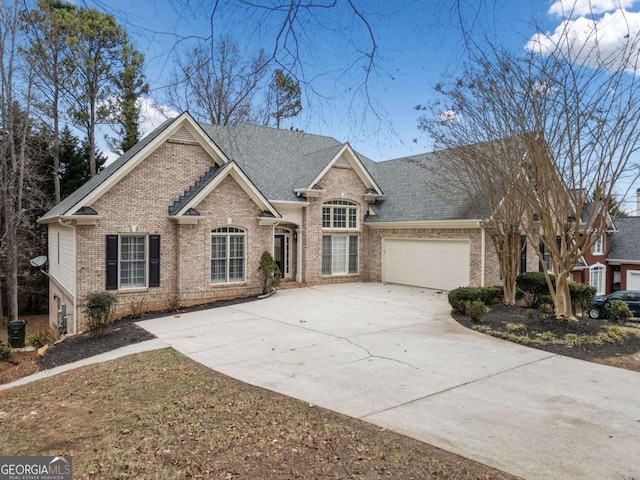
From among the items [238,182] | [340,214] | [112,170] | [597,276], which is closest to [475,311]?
[238,182]

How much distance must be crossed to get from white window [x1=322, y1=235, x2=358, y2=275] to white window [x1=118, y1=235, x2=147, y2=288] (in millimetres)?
8428

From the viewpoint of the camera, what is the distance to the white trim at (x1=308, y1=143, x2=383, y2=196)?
1986 cm

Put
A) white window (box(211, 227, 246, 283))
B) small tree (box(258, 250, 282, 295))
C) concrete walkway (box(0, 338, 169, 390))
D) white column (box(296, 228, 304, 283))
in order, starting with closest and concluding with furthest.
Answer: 1. concrete walkway (box(0, 338, 169, 390))
2. white window (box(211, 227, 246, 283))
3. small tree (box(258, 250, 282, 295))
4. white column (box(296, 228, 304, 283))

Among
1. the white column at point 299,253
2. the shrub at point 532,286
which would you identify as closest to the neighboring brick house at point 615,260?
the shrub at point 532,286

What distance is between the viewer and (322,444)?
480cm

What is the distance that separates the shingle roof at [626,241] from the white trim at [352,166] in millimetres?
17619

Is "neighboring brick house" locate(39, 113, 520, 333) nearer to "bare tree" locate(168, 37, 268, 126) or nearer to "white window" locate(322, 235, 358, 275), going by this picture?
"white window" locate(322, 235, 358, 275)

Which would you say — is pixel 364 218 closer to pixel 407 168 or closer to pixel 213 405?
pixel 407 168

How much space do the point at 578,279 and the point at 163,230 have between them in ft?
76.6

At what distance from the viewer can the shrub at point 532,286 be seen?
50.4 feet

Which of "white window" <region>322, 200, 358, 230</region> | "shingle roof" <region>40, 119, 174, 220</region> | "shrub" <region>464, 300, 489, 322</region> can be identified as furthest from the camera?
"white window" <region>322, 200, 358, 230</region>

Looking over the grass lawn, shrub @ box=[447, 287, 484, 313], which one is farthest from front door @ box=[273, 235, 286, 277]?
the grass lawn

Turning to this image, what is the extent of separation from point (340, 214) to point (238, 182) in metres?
6.25

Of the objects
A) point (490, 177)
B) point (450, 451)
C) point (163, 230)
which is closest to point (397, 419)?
point (450, 451)
